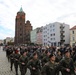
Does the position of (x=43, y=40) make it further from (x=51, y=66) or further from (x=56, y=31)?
(x=51, y=66)

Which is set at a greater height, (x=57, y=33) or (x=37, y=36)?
(x=37, y=36)

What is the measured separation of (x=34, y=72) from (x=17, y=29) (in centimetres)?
13037

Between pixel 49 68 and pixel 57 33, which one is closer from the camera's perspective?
pixel 49 68

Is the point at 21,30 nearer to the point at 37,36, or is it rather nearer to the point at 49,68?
the point at 37,36

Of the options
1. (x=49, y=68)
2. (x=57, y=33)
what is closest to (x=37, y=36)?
(x=57, y=33)

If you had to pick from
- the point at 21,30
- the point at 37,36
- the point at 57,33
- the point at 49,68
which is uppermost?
the point at 21,30

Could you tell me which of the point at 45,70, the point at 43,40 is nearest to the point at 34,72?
the point at 45,70

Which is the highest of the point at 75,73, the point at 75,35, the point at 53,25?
the point at 53,25

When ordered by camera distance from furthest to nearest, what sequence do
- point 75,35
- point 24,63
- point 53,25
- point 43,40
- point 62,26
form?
point 43,40 → point 53,25 → point 62,26 → point 75,35 → point 24,63

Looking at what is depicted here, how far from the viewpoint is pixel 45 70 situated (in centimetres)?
691

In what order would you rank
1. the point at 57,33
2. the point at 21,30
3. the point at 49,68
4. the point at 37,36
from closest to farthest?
the point at 49,68 → the point at 57,33 → the point at 37,36 → the point at 21,30

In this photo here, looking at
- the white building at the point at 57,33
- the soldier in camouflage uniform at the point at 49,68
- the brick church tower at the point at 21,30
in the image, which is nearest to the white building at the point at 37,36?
the brick church tower at the point at 21,30

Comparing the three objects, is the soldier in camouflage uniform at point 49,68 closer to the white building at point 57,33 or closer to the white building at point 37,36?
the white building at point 57,33

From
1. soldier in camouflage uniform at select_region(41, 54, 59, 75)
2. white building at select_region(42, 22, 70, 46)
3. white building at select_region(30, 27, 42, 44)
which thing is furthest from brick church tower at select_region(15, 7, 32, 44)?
soldier in camouflage uniform at select_region(41, 54, 59, 75)
